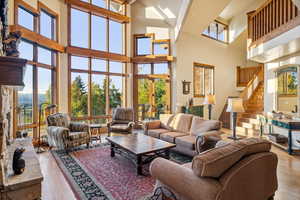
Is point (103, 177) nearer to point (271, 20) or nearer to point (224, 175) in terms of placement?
point (224, 175)

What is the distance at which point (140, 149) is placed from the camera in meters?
3.05

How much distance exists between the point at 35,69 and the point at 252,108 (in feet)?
25.6

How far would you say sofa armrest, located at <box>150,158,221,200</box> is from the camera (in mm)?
1355

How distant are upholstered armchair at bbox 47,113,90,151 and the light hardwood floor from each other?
0.43 m

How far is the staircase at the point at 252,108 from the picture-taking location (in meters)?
5.90

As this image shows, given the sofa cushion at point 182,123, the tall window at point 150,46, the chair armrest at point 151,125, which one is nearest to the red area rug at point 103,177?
the chair armrest at point 151,125

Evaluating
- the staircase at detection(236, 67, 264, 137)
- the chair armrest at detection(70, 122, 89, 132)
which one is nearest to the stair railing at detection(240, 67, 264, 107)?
the staircase at detection(236, 67, 264, 137)

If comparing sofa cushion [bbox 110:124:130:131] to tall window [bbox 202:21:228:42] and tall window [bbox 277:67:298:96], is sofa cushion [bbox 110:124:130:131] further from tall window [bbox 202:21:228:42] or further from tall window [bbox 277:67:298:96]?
tall window [bbox 202:21:228:42]

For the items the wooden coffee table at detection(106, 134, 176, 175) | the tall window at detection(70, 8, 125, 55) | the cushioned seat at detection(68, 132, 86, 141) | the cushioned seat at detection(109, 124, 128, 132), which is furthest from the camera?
the tall window at detection(70, 8, 125, 55)

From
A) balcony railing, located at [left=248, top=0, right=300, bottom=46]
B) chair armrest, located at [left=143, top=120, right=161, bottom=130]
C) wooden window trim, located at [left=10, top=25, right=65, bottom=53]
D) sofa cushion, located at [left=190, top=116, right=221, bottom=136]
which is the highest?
balcony railing, located at [left=248, top=0, right=300, bottom=46]

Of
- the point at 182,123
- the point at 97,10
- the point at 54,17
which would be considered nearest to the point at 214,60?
the point at 182,123

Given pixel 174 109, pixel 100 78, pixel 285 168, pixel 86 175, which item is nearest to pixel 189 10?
pixel 174 109

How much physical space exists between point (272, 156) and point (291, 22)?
10.7ft

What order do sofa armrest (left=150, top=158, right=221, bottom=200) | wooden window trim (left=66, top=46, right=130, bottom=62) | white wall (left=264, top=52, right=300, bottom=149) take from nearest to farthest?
sofa armrest (left=150, top=158, right=221, bottom=200)
white wall (left=264, top=52, right=300, bottom=149)
wooden window trim (left=66, top=46, right=130, bottom=62)
